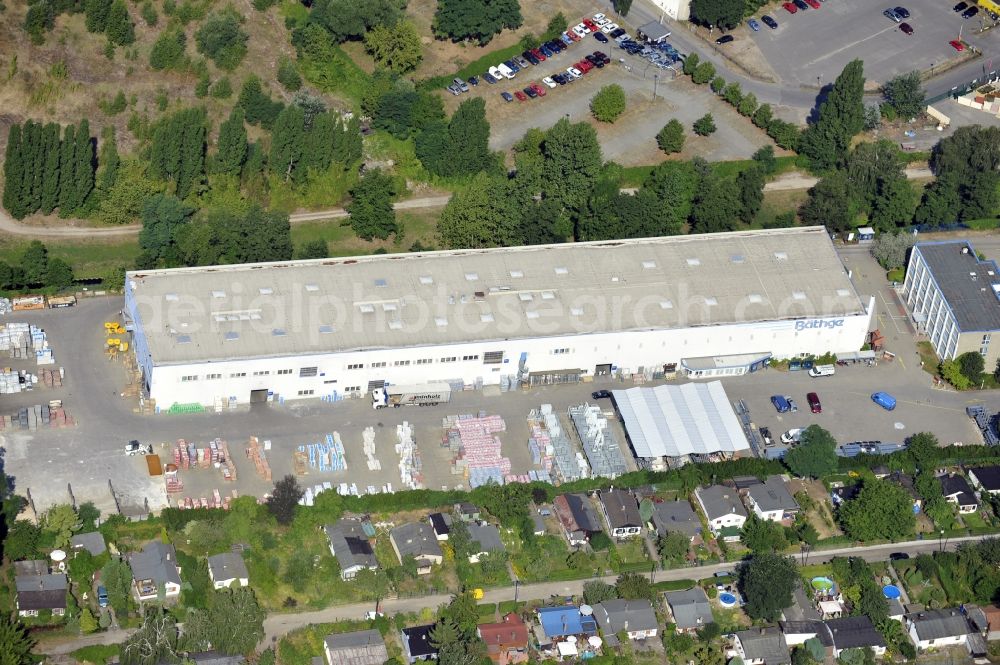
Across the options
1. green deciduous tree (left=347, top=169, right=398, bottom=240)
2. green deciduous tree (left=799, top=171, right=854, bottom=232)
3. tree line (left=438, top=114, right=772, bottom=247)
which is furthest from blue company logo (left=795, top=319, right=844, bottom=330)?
green deciduous tree (left=347, top=169, right=398, bottom=240)

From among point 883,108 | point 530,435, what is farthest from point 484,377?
point 883,108

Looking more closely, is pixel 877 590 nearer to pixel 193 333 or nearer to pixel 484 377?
pixel 484 377

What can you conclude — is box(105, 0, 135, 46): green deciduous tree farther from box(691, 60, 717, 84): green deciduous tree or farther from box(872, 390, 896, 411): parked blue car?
box(872, 390, 896, 411): parked blue car

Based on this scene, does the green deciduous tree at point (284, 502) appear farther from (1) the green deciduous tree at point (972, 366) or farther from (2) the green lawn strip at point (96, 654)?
(1) the green deciduous tree at point (972, 366)

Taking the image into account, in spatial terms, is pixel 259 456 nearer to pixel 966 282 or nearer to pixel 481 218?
pixel 481 218

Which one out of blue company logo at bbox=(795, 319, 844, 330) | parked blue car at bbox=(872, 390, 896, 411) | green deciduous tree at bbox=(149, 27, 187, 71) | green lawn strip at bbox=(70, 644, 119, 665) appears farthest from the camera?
green deciduous tree at bbox=(149, 27, 187, 71)
